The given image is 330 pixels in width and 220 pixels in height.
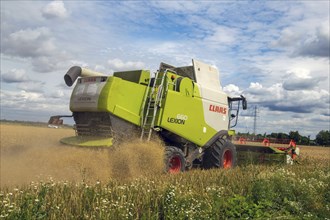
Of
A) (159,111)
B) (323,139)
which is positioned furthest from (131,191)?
(323,139)

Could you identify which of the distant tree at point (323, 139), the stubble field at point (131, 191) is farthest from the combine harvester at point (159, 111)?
the distant tree at point (323, 139)

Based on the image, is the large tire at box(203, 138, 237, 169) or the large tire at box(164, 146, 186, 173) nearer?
the large tire at box(164, 146, 186, 173)

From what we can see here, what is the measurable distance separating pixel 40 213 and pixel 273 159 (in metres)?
10.1

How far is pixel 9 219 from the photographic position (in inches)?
153

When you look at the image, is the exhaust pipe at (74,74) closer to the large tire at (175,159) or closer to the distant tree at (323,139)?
the large tire at (175,159)

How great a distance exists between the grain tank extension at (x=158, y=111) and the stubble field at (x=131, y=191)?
18.5 inches

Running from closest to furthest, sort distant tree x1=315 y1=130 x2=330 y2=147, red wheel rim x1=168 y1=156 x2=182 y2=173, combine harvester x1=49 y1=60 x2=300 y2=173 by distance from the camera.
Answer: combine harvester x1=49 y1=60 x2=300 y2=173, red wheel rim x1=168 y1=156 x2=182 y2=173, distant tree x1=315 y1=130 x2=330 y2=147

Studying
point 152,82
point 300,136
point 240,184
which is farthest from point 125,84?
point 300,136

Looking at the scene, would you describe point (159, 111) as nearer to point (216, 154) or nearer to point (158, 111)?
point (158, 111)

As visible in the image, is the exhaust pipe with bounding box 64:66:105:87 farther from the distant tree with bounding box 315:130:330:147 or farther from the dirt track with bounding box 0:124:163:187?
the distant tree with bounding box 315:130:330:147

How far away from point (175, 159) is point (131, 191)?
364 cm

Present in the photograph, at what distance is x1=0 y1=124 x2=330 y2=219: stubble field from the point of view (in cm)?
454

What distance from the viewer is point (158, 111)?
28.6ft

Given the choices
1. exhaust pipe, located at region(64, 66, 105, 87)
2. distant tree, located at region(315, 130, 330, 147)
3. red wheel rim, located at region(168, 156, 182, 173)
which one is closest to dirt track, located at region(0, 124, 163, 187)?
red wheel rim, located at region(168, 156, 182, 173)
